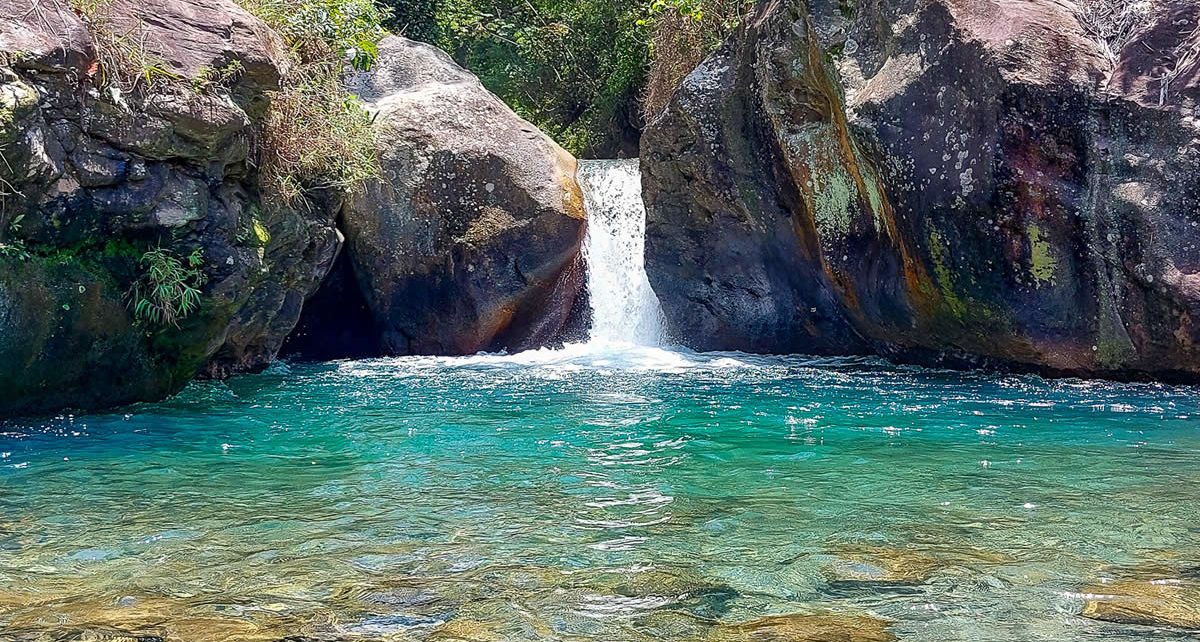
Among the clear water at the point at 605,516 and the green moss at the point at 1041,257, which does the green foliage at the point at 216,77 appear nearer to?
the clear water at the point at 605,516

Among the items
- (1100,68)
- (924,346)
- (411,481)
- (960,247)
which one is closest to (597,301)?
(924,346)

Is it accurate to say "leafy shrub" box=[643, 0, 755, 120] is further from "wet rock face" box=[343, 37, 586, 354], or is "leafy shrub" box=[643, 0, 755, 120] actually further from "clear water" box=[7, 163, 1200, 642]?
"clear water" box=[7, 163, 1200, 642]

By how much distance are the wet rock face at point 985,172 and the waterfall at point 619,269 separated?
2.92m

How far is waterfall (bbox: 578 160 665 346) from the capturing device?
15.7 metres

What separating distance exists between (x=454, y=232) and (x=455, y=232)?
0.04 ft

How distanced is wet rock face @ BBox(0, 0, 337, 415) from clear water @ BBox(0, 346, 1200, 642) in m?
0.58

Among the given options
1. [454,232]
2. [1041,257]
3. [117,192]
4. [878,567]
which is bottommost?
[878,567]

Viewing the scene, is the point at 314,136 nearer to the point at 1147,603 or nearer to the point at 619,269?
the point at 619,269

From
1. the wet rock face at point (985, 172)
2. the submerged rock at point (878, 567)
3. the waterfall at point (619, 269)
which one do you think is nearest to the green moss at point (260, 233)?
the wet rock face at point (985, 172)

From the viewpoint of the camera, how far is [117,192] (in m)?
9.20

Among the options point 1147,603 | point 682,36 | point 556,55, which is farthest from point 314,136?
point 556,55

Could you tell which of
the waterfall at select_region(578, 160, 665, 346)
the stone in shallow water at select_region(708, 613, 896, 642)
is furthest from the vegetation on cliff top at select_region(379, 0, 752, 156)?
the stone in shallow water at select_region(708, 613, 896, 642)

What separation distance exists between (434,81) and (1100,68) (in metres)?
8.92

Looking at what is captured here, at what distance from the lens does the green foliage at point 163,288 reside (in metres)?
9.55
